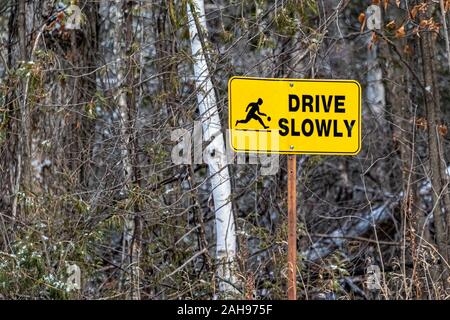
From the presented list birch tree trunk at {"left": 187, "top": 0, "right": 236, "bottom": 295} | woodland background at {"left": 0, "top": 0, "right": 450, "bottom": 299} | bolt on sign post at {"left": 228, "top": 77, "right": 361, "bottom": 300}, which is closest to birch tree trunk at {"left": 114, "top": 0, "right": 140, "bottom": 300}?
woodland background at {"left": 0, "top": 0, "right": 450, "bottom": 299}

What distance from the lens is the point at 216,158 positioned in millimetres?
9414

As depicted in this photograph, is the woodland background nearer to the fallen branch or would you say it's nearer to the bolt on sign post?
the fallen branch

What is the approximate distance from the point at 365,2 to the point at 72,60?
21.2 feet

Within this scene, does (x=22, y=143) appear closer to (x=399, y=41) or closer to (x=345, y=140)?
(x=345, y=140)

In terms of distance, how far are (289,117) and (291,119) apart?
→ 19 mm

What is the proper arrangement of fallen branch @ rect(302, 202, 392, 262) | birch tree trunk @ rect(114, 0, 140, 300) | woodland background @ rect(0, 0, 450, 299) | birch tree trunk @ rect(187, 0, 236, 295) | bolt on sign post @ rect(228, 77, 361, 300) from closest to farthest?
bolt on sign post @ rect(228, 77, 361, 300)
woodland background @ rect(0, 0, 450, 299)
birch tree trunk @ rect(114, 0, 140, 300)
birch tree trunk @ rect(187, 0, 236, 295)
fallen branch @ rect(302, 202, 392, 262)

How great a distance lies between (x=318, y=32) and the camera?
9.29 meters

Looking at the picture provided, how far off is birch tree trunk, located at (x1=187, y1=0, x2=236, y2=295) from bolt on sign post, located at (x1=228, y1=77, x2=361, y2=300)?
2.67 meters

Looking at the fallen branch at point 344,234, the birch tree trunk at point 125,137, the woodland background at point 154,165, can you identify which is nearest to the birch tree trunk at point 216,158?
the woodland background at point 154,165

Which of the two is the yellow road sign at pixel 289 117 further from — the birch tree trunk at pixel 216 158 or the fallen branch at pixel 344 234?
the fallen branch at pixel 344 234

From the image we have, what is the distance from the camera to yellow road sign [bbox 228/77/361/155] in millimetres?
6453

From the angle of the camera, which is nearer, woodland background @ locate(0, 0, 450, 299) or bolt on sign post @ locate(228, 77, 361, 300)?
bolt on sign post @ locate(228, 77, 361, 300)

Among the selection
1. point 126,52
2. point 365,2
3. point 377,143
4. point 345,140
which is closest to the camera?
point 345,140
